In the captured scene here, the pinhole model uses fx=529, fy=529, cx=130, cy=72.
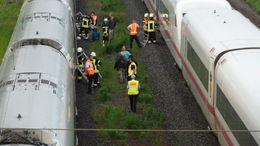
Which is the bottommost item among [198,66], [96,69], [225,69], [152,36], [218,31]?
[96,69]

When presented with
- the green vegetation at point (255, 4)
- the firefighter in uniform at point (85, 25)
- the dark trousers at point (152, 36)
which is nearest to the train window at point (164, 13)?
the dark trousers at point (152, 36)

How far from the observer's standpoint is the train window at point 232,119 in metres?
11.0

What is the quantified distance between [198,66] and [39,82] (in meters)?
5.65

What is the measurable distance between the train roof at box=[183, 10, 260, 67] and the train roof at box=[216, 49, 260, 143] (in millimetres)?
710

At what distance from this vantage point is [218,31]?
15.3 metres

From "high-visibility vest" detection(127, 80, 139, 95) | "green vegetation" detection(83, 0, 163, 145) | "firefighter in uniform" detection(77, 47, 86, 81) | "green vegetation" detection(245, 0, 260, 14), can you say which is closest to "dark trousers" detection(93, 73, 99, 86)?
"green vegetation" detection(83, 0, 163, 145)

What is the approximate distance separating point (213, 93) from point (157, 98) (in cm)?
448

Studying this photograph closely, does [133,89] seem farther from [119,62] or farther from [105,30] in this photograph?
[105,30]

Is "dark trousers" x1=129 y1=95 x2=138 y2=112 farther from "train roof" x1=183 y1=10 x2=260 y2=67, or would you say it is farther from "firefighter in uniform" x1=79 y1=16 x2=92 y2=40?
"firefighter in uniform" x1=79 y1=16 x2=92 y2=40

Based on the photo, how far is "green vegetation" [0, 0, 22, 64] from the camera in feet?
83.8

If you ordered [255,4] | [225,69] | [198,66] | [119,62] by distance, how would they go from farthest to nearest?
[255,4] < [119,62] < [198,66] < [225,69]

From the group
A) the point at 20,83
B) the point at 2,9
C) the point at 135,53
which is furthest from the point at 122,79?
the point at 2,9

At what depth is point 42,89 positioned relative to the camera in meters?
11.8

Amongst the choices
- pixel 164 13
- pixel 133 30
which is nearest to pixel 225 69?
pixel 164 13
